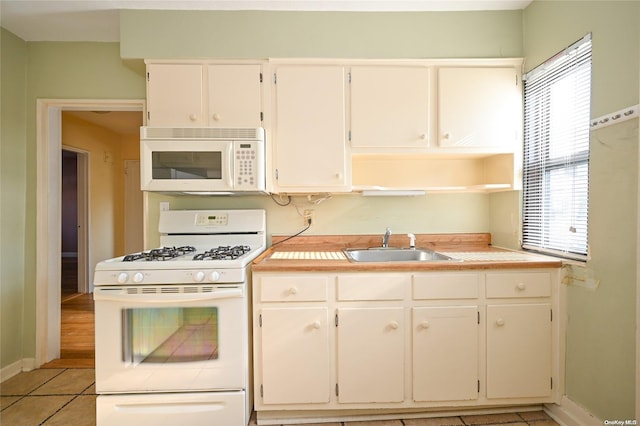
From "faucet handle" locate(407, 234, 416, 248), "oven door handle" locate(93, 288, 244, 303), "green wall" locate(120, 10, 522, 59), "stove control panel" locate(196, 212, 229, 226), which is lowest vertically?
"oven door handle" locate(93, 288, 244, 303)

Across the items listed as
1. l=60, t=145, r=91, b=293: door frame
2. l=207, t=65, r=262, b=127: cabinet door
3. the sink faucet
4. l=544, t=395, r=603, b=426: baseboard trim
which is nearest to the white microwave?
l=207, t=65, r=262, b=127: cabinet door

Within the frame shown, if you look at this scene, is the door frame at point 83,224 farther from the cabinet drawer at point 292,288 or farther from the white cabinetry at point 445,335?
the white cabinetry at point 445,335

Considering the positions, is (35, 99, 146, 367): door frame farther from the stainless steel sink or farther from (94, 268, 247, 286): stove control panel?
the stainless steel sink

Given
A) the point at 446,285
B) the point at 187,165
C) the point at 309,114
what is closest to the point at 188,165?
the point at 187,165

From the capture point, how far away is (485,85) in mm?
2174

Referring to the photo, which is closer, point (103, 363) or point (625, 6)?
point (625, 6)

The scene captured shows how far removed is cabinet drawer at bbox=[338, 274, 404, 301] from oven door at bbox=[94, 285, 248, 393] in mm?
539

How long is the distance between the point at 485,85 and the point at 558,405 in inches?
77.4

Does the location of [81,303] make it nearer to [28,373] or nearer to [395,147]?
[28,373]

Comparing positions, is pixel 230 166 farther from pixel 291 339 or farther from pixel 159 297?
pixel 291 339

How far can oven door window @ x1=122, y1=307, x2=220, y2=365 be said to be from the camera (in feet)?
5.44

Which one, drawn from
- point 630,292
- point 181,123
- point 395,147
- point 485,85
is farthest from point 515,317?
point 181,123

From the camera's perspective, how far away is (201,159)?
202cm

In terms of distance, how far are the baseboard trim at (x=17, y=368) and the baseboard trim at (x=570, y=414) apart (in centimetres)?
355
